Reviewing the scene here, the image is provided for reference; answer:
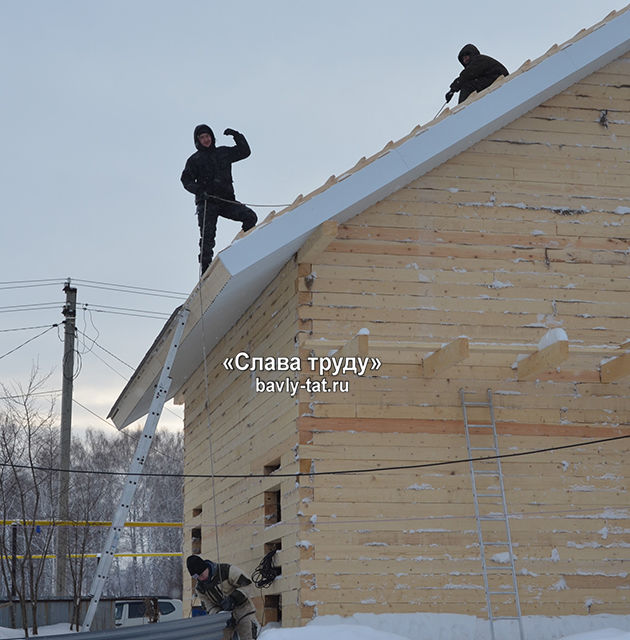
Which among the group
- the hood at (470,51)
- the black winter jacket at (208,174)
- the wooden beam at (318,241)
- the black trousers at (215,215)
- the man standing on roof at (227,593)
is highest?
the hood at (470,51)

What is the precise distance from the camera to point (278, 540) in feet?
31.0

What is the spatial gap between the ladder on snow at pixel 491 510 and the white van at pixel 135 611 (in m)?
13.5

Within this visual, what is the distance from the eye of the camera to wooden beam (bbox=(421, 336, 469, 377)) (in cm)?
839

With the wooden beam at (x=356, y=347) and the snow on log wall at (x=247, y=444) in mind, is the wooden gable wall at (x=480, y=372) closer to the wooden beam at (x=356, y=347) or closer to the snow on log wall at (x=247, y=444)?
the wooden beam at (x=356, y=347)

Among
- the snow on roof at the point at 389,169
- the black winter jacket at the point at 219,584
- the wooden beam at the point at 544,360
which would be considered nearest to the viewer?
the wooden beam at the point at 544,360

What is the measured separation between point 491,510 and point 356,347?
2.25 meters

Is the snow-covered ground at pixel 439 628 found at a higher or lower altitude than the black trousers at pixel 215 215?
lower

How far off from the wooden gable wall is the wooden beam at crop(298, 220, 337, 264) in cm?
22

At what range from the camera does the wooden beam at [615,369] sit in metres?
9.19

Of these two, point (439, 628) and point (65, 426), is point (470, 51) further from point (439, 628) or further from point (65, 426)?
point (65, 426)

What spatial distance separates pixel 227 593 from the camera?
8734mm

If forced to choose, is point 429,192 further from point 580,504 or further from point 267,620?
point 267,620

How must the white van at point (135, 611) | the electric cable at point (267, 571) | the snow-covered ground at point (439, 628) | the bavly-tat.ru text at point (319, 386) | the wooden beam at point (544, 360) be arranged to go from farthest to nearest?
the white van at point (135, 611) < the electric cable at point (267, 571) < the bavly-tat.ru text at point (319, 386) < the wooden beam at point (544, 360) < the snow-covered ground at point (439, 628)

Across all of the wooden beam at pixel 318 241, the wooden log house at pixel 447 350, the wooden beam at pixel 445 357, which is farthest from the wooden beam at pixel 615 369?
the wooden beam at pixel 318 241
